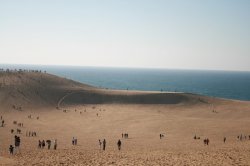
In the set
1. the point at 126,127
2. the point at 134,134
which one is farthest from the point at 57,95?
the point at 134,134

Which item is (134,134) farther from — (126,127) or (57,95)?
(57,95)

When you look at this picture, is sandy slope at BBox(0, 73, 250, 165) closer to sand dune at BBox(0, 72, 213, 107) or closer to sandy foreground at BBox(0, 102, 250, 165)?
sandy foreground at BBox(0, 102, 250, 165)

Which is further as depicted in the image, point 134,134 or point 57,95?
point 57,95

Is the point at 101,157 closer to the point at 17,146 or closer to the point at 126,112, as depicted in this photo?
the point at 17,146

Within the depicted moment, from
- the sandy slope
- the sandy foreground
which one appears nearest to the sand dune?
the sandy slope

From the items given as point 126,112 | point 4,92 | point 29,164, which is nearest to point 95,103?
point 126,112

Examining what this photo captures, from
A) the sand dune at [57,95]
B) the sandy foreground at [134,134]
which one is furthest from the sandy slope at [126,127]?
the sand dune at [57,95]

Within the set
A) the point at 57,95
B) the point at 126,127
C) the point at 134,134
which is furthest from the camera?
the point at 57,95
